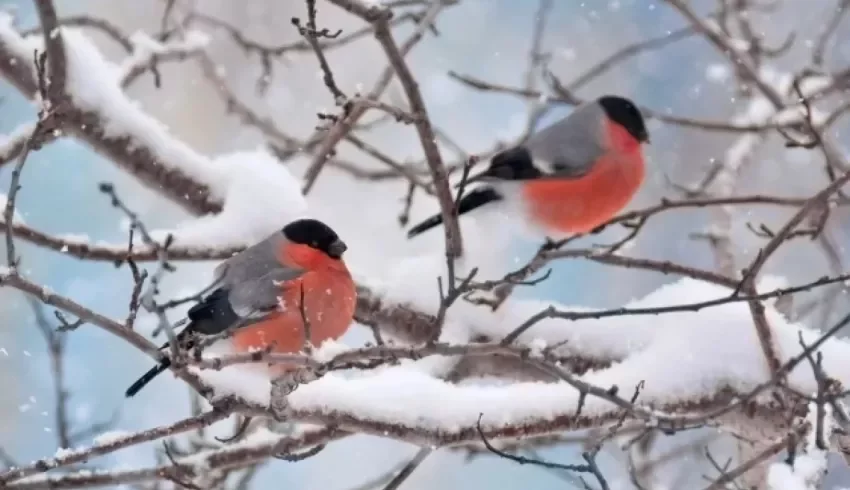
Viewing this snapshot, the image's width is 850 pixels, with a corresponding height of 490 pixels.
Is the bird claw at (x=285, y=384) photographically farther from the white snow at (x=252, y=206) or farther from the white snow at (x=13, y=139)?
the white snow at (x=13, y=139)

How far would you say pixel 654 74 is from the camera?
3301mm

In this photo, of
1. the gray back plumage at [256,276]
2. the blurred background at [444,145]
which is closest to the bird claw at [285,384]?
the gray back plumage at [256,276]

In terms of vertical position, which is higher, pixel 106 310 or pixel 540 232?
pixel 106 310

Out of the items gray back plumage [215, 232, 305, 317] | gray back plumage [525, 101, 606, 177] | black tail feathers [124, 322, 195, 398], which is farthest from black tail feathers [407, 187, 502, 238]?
black tail feathers [124, 322, 195, 398]

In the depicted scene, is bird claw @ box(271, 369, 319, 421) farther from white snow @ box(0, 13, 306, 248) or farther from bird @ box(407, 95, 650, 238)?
bird @ box(407, 95, 650, 238)

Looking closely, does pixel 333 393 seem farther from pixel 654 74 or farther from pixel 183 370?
pixel 654 74

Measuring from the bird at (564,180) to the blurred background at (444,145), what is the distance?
1042 millimetres

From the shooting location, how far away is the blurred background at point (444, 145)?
304 centimetres

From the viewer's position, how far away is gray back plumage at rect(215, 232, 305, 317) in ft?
4.79

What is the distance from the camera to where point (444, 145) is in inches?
120

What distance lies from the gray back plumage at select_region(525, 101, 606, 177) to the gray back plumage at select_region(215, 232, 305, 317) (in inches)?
24.7

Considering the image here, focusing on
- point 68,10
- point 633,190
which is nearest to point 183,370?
point 633,190

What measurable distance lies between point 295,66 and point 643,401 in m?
2.62

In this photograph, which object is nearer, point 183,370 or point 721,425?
point 183,370
